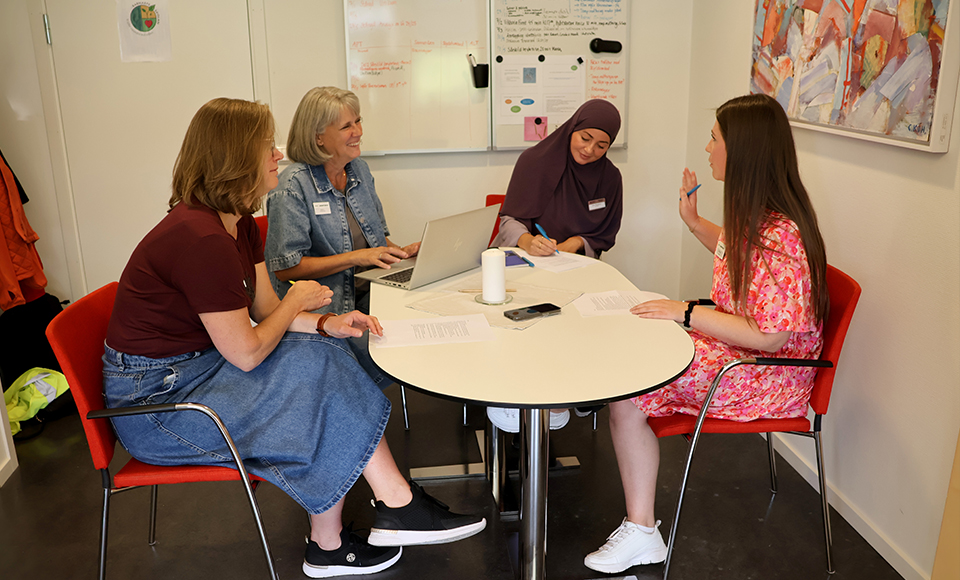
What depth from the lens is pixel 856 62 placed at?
2301mm

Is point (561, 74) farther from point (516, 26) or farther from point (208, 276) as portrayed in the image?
point (208, 276)

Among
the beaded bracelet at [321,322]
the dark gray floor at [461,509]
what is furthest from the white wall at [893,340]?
the beaded bracelet at [321,322]

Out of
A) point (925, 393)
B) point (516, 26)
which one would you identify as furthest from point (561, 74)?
point (925, 393)

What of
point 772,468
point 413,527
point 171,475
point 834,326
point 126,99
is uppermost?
point 126,99

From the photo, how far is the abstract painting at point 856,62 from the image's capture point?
1.98 meters

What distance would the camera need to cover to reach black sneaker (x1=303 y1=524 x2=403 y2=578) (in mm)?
2176

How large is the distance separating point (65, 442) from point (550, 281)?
213 centimetres

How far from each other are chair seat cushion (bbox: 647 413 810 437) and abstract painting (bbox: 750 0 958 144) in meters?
0.84

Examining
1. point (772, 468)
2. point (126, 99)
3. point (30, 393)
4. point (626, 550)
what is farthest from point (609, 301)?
point (126, 99)

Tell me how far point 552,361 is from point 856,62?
146 cm

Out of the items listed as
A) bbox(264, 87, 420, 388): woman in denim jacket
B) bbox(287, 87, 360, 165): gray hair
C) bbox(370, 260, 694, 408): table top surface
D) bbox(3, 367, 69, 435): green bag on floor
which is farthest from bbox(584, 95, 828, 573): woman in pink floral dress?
bbox(3, 367, 69, 435): green bag on floor

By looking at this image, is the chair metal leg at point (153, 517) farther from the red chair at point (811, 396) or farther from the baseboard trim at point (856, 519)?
the baseboard trim at point (856, 519)

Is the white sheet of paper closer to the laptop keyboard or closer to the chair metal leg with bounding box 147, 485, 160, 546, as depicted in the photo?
the laptop keyboard

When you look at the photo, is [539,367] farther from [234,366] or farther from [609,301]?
[234,366]
